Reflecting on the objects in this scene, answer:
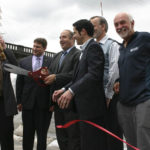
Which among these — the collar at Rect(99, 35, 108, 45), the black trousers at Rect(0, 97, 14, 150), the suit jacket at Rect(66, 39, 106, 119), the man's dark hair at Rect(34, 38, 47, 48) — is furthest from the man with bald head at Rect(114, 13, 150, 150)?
the man's dark hair at Rect(34, 38, 47, 48)

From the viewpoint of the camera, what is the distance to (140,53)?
103 inches

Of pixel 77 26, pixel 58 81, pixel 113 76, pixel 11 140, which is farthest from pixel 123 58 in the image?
pixel 11 140

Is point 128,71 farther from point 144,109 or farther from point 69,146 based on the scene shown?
point 69,146

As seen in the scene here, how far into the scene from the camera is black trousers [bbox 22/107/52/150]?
411cm

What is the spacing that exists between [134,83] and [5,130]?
1805mm

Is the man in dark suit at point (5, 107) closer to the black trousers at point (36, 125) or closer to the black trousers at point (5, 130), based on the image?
the black trousers at point (5, 130)

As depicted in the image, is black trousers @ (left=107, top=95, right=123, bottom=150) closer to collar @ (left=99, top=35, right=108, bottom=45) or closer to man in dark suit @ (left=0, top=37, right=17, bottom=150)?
collar @ (left=99, top=35, right=108, bottom=45)

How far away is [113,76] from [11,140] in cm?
157

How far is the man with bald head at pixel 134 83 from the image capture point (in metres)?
2.54

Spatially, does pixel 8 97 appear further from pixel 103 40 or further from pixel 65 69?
pixel 103 40

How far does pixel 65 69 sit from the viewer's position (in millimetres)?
3869

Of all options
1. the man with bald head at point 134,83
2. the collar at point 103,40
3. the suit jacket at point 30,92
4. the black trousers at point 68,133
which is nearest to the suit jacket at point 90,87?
the man with bald head at point 134,83

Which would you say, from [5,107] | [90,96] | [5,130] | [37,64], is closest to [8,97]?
[5,107]

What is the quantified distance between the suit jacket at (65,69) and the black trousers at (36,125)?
1.50 ft
